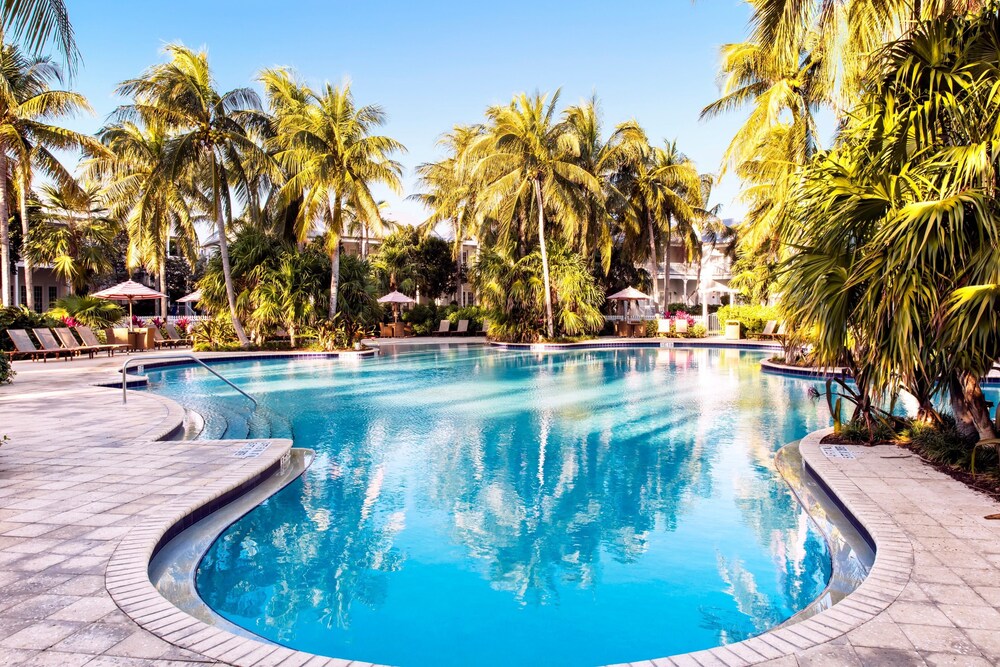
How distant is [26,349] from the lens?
680 inches

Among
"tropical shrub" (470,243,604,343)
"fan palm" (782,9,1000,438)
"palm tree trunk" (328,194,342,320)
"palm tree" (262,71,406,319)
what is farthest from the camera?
"tropical shrub" (470,243,604,343)

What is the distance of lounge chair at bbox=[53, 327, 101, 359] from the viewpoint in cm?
1850

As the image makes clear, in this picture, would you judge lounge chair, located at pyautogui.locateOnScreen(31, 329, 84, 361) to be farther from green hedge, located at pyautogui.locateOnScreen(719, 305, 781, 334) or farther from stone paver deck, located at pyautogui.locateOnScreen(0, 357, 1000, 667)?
green hedge, located at pyautogui.locateOnScreen(719, 305, 781, 334)

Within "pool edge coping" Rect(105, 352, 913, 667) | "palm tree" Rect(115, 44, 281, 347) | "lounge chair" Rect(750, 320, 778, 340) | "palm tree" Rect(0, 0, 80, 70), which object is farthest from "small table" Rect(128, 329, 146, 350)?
"lounge chair" Rect(750, 320, 778, 340)

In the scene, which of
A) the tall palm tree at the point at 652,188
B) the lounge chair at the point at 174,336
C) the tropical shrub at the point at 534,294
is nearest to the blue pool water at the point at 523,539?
the lounge chair at the point at 174,336

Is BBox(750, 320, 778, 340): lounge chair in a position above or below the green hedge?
below

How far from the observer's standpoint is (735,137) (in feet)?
63.6

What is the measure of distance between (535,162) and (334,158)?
7.27 metres

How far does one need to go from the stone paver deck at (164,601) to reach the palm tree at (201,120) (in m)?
14.6

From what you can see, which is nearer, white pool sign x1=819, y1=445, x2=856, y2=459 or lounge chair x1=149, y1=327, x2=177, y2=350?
white pool sign x1=819, y1=445, x2=856, y2=459

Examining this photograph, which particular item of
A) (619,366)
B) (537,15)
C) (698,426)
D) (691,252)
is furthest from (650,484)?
(691,252)

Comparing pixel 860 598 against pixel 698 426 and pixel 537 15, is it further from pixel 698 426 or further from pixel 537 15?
pixel 537 15

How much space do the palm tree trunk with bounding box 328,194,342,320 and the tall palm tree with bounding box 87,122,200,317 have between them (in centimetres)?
474

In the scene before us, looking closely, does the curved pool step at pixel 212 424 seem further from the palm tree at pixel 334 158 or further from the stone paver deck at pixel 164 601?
the palm tree at pixel 334 158
